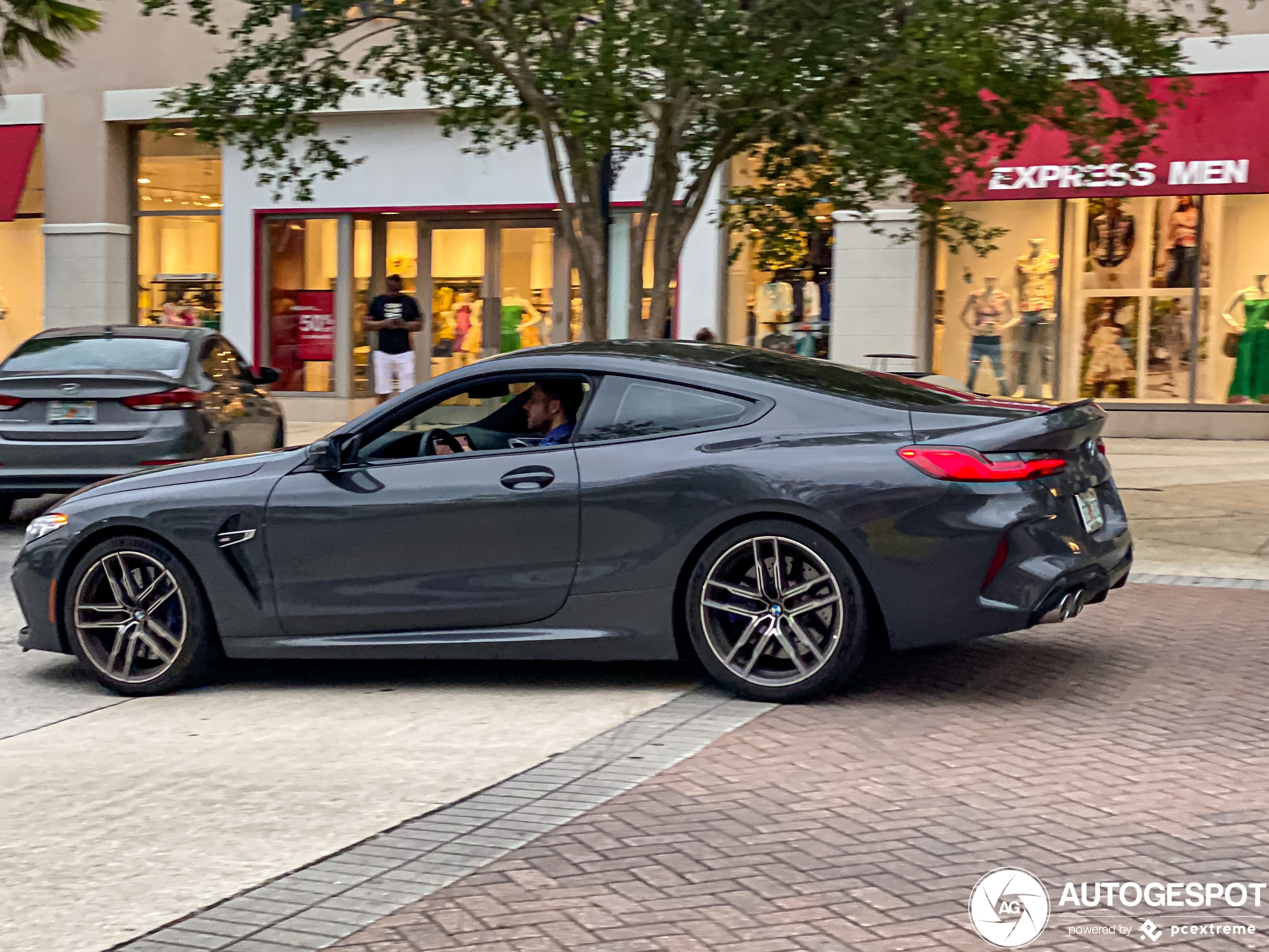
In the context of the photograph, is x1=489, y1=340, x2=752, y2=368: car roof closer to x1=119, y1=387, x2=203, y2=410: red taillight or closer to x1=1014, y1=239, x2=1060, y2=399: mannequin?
x1=119, y1=387, x2=203, y2=410: red taillight

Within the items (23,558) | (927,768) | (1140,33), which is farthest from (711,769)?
(1140,33)

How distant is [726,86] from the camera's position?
37.2ft

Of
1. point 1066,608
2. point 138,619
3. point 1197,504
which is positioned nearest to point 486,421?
point 138,619

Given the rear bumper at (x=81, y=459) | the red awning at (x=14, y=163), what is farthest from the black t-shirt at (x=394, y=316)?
the rear bumper at (x=81, y=459)

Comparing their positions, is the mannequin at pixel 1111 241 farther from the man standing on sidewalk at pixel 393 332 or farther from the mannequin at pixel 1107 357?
the man standing on sidewalk at pixel 393 332

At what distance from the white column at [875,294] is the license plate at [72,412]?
1109cm

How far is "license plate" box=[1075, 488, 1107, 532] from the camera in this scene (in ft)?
20.7

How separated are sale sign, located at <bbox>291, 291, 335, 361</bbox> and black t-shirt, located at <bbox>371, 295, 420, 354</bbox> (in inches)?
159

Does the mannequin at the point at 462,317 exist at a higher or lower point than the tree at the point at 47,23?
lower

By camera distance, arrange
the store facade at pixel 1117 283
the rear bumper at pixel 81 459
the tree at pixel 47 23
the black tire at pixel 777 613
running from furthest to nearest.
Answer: the store facade at pixel 1117 283
the tree at pixel 47 23
the rear bumper at pixel 81 459
the black tire at pixel 777 613

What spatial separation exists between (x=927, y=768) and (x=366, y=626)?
2500 mm

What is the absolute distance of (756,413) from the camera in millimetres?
6430

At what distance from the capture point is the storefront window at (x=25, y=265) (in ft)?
79.8

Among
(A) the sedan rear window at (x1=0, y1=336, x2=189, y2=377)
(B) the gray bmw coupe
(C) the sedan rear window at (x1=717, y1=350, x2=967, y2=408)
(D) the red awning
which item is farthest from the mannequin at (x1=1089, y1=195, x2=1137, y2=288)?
(D) the red awning
